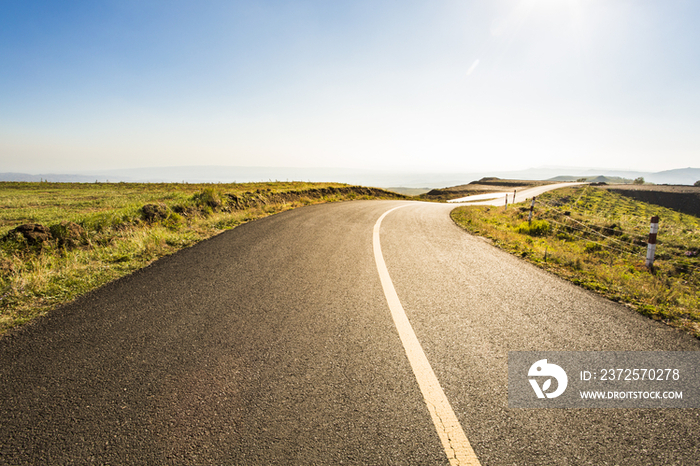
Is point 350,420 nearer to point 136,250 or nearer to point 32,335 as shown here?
point 32,335

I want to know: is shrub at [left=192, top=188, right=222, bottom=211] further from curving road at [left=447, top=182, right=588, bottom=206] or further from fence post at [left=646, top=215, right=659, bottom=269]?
curving road at [left=447, top=182, right=588, bottom=206]

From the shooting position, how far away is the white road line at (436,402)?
175cm

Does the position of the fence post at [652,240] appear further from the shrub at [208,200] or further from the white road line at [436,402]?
the shrub at [208,200]

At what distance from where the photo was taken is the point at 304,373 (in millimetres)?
2471

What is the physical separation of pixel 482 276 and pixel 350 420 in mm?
3807

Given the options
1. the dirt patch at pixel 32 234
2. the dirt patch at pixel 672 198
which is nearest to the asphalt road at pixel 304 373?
the dirt patch at pixel 32 234

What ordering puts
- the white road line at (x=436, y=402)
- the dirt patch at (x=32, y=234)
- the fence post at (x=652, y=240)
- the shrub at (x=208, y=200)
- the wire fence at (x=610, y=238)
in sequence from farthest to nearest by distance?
the shrub at (x=208, y=200), the wire fence at (x=610, y=238), the dirt patch at (x=32, y=234), the fence post at (x=652, y=240), the white road line at (x=436, y=402)

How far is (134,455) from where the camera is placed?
175 cm

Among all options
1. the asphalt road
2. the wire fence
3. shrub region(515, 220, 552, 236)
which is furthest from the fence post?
shrub region(515, 220, 552, 236)

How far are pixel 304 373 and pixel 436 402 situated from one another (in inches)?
42.2

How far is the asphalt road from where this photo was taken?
5.90 feet

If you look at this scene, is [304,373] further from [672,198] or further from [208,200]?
[672,198]

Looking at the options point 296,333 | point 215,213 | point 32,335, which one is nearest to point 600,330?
point 296,333

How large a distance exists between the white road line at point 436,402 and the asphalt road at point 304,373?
0.06m
